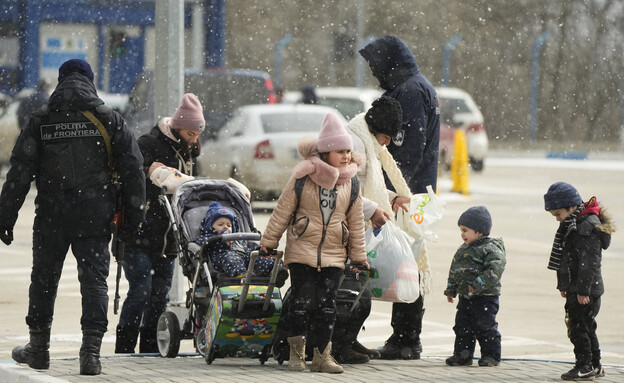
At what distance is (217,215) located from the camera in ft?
27.8

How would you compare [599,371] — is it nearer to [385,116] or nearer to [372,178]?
[372,178]

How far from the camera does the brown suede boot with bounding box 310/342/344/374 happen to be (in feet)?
25.7

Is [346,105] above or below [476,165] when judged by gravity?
above

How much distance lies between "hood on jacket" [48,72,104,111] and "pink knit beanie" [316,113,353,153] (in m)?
1.22

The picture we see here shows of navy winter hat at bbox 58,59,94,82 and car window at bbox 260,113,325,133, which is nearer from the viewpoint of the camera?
navy winter hat at bbox 58,59,94,82

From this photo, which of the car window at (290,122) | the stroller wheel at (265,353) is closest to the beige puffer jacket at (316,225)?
the stroller wheel at (265,353)

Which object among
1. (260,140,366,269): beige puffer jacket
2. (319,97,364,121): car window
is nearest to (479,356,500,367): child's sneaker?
(260,140,366,269): beige puffer jacket

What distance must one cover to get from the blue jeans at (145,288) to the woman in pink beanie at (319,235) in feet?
4.06

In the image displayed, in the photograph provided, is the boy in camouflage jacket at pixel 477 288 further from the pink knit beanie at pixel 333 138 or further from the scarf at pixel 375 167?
the pink knit beanie at pixel 333 138

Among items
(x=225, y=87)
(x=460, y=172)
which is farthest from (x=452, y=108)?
(x=225, y=87)

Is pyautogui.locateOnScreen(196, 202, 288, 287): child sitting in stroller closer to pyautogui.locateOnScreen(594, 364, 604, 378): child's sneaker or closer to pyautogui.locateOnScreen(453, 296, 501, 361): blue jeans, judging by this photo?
pyautogui.locateOnScreen(453, 296, 501, 361): blue jeans

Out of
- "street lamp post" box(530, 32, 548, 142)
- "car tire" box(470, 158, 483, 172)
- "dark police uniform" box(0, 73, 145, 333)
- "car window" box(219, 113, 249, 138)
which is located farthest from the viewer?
"street lamp post" box(530, 32, 548, 142)

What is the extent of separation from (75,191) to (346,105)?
772 inches

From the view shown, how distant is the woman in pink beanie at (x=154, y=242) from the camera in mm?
8781
